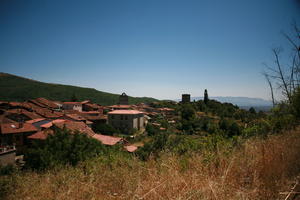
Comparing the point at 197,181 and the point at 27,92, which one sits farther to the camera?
the point at 27,92

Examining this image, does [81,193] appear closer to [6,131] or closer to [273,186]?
[273,186]

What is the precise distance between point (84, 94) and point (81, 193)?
86.3 m

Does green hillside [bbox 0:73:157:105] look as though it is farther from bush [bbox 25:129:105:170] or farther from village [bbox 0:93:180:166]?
bush [bbox 25:129:105:170]

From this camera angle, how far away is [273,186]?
1.54 meters

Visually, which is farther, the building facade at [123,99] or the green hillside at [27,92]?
the building facade at [123,99]

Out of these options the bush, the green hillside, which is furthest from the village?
the green hillside

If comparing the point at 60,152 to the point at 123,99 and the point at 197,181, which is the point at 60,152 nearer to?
the point at 197,181

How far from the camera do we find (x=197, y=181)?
1681mm

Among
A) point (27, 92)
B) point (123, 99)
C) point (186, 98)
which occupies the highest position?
point (27, 92)

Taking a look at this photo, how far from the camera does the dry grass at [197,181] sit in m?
1.48

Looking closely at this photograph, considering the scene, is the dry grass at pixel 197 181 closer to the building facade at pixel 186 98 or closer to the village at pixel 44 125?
the village at pixel 44 125

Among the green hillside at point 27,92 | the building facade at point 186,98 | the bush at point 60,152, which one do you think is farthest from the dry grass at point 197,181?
the building facade at point 186,98

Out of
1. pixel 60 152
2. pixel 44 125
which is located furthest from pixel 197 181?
pixel 44 125

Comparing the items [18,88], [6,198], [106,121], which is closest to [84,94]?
[18,88]
